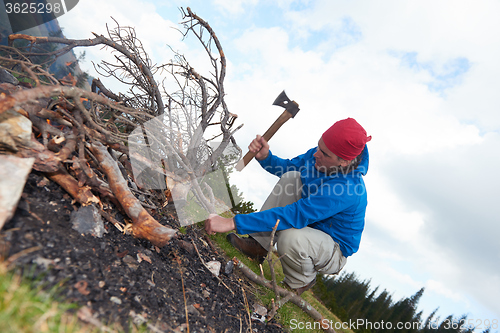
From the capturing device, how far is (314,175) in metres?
3.80

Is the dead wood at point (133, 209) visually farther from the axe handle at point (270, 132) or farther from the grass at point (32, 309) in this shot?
the axe handle at point (270, 132)

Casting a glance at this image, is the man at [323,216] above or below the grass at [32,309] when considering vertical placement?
above

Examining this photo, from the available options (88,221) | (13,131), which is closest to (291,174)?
(88,221)

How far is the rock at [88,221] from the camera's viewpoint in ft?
6.57

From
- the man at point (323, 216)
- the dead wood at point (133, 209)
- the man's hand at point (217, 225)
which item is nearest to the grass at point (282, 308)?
the man at point (323, 216)

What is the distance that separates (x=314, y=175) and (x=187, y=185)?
1742mm

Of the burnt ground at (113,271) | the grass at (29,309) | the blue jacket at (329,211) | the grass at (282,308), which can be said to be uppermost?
the blue jacket at (329,211)

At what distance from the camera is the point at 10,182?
157 centimetres

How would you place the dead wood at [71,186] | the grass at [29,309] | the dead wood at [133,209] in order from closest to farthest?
the grass at [29,309]
the dead wood at [71,186]
the dead wood at [133,209]

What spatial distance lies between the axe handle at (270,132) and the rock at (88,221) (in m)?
2.23

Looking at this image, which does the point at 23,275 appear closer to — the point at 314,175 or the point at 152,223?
the point at 152,223

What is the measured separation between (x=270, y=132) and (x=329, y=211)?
1402 millimetres

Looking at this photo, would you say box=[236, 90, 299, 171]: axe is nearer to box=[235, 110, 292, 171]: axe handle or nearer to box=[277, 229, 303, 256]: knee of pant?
box=[235, 110, 292, 171]: axe handle

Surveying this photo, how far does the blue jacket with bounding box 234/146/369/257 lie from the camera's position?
310cm
